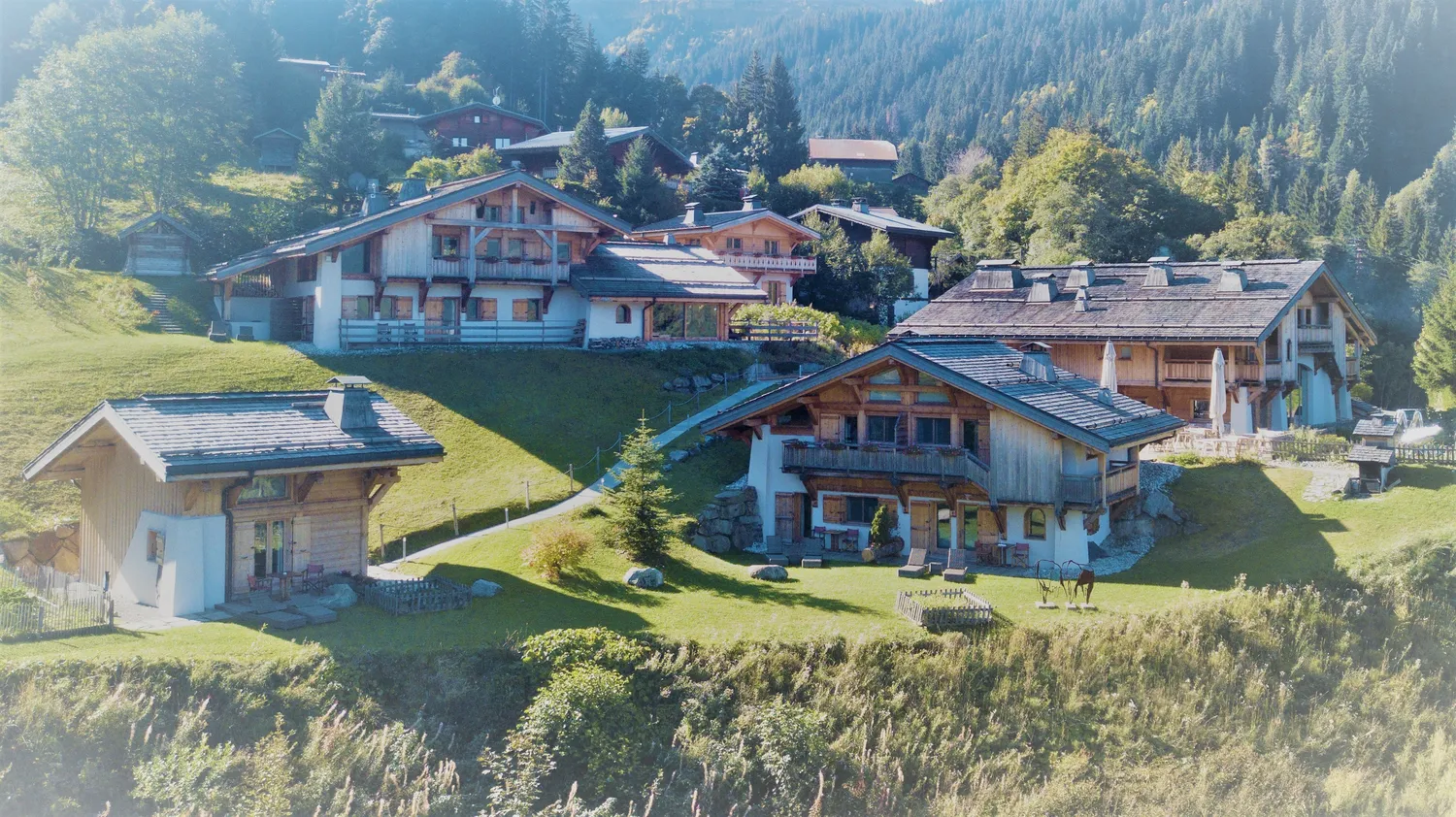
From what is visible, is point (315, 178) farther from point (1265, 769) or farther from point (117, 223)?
point (1265, 769)

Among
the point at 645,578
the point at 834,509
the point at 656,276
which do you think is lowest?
the point at 645,578

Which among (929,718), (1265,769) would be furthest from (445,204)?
(1265,769)

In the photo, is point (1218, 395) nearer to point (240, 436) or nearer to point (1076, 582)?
point (1076, 582)

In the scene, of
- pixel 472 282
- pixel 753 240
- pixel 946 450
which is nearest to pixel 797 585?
pixel 946 450

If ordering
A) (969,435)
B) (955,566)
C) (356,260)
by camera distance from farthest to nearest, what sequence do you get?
(356,260) → (969,435) → (955,566)

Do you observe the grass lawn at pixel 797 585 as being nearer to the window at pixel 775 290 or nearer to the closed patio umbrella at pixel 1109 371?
the closed patio umbrella at pixel 1109 371

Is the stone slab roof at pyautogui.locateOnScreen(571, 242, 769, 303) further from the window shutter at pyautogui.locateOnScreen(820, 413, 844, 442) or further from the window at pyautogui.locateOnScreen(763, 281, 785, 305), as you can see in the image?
the window shutter at pyautogui.locateOnScreen(820, 413, 844, 442)
